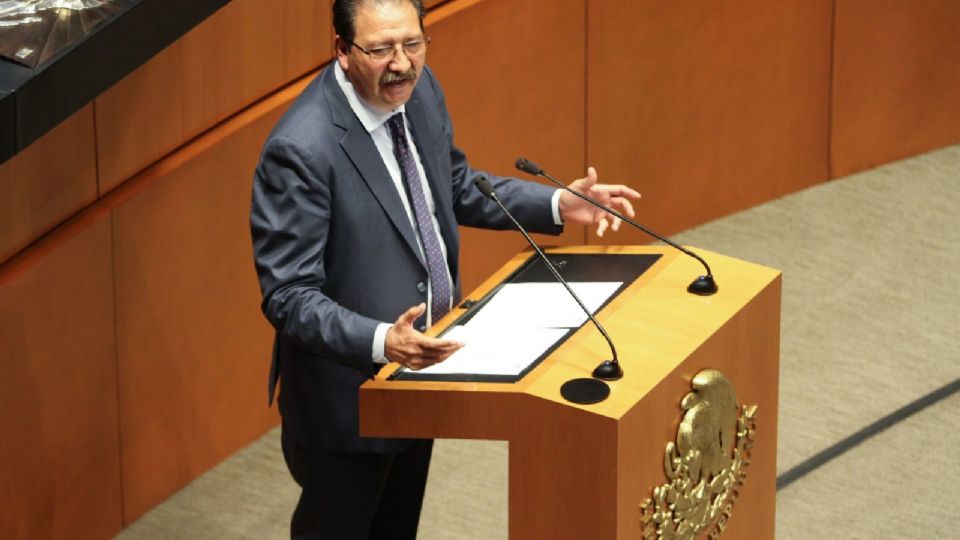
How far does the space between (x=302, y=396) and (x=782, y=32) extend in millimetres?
2324

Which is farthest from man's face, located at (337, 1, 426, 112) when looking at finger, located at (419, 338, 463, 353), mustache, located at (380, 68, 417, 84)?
finger, located at (419, 338, 463, 353)

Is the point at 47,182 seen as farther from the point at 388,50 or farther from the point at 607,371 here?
the point at 607,371

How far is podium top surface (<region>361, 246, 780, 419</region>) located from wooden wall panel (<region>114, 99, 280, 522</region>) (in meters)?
0.94

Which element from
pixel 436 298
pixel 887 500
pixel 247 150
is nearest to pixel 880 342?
pixel 887 500

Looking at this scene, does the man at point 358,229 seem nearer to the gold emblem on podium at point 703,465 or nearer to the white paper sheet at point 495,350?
the white paper sheet at point 495,350

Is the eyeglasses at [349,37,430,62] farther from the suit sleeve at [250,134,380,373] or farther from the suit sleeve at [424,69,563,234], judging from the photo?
the suit sleeve at [424,69,563,234]

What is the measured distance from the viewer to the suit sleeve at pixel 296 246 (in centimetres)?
230

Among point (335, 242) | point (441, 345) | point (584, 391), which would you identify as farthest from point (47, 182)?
point (584, 391)

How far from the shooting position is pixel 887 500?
11.3 feet

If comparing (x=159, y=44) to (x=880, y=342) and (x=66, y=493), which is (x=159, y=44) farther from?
(x=880, y=342)

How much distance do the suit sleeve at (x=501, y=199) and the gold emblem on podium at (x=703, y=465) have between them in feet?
1.33

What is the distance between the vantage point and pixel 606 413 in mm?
2131

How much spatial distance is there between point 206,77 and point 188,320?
1.55 feet

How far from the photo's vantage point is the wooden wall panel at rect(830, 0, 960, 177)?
4.61 metres
